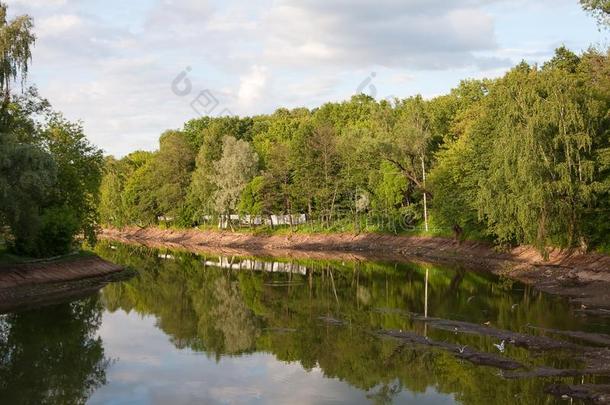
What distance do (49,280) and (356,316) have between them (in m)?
23.0

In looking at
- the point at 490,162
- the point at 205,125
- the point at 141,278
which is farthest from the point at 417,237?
the point at 205,125

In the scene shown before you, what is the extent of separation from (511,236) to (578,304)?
19833 millimetres

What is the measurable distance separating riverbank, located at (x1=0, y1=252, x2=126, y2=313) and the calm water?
2.19m

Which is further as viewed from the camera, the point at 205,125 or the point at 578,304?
the point at 205,125

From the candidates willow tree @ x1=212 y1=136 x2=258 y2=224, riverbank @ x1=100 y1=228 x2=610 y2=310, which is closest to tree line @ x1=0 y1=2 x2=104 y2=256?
riverbank @ x1=100 y1=228 x2=610 y2=310

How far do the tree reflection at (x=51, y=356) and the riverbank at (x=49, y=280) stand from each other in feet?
8.95

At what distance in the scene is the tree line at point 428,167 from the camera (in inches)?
1918

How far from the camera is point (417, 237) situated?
7819 cm

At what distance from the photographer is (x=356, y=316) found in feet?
117

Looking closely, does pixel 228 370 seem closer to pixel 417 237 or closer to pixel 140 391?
pixel 140 391

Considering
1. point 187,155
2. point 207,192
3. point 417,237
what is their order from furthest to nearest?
1. point 187,155
2. point 207,192
3. point 417,237

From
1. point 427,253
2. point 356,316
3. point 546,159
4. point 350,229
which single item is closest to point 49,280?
point 356,316

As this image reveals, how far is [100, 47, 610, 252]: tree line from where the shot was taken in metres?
48.7

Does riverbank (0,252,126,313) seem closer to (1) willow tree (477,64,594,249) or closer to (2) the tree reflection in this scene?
(2) the tree reflection
